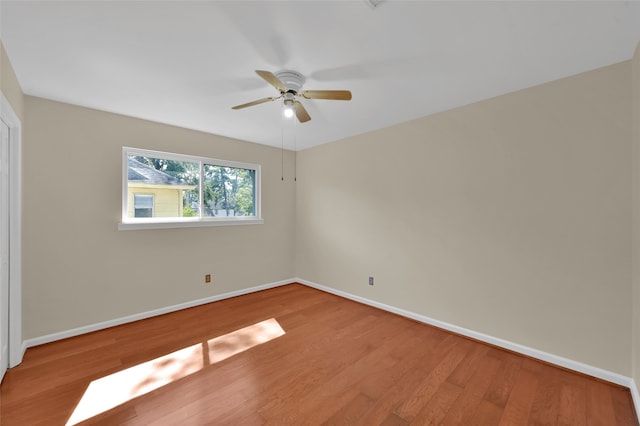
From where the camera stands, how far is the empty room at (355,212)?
1.67 m

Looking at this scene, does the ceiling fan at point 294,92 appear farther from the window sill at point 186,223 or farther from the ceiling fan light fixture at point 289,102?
the window sill at point 186,223

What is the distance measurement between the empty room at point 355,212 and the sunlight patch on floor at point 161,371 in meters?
0.02

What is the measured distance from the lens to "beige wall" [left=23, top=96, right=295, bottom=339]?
8.43 ft

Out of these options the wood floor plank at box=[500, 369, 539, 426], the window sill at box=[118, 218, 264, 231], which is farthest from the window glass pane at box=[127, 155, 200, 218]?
the wood floor plank at box=[500, 369, 539, 426]

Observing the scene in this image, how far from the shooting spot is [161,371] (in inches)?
84.7

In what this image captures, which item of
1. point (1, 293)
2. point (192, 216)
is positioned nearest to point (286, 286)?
point (192, 216)

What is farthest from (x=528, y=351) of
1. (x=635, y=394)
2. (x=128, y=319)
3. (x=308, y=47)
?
(x=128, y=319)

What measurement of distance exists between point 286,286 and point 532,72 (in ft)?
13.5

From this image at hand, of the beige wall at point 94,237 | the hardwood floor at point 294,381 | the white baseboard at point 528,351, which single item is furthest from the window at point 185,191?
the white baseboard at point 528,351

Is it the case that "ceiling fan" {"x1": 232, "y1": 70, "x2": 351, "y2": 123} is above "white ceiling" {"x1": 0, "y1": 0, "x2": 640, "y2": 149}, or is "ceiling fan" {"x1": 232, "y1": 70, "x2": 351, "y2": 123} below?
below

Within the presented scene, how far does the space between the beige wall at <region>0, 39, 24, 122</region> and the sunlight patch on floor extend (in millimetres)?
2210

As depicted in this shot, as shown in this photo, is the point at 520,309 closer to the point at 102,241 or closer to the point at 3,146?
the point at 102,241

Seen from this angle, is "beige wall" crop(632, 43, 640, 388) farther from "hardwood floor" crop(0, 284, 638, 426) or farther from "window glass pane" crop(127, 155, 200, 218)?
"window glass pane" crop(127, 155, 200, 218)

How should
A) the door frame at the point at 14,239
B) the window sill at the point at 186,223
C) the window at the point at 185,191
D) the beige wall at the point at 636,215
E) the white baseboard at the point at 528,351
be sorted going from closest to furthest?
the beige wall at the point at 636,215 → the white baseboard at the point at 528,351 → the door frame at the point at 14,239 → the window sill at the point at 186,223 → the window at the point at 185,191
